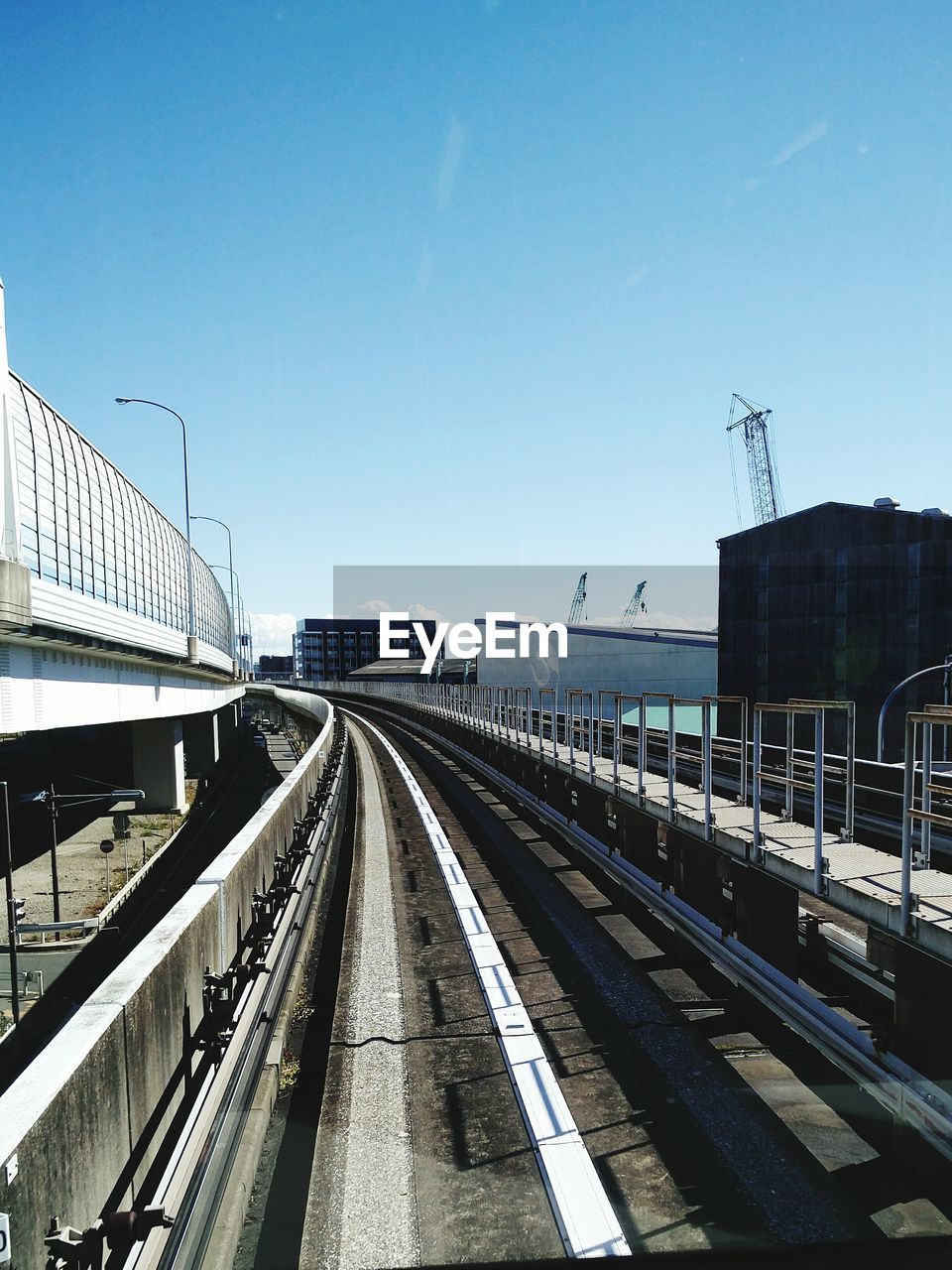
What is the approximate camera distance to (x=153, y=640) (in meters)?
27.1

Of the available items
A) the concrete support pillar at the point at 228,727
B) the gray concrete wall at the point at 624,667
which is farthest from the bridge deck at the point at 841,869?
the concrete support pillar at the point at 228,727

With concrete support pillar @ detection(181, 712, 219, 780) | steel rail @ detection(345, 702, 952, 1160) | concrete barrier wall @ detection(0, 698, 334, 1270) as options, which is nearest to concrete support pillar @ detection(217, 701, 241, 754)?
concrete support pillar @ detection(181, 712, 219, 780)

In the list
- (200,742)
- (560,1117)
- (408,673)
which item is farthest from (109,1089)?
(408,673)

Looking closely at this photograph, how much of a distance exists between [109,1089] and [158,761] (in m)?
46.8

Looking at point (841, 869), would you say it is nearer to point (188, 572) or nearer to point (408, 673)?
point (188, 572)

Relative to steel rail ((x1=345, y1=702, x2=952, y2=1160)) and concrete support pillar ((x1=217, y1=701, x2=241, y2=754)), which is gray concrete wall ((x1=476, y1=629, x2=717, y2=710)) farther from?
steel rail ((x1=345, y1=702, x2=952, y2=1160))

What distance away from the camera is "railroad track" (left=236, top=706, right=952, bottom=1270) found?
4516 mm

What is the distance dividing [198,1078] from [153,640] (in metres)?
23.2

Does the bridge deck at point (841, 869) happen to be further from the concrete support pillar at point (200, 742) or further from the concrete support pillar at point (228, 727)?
the concrete support pillar at point (228, 727)

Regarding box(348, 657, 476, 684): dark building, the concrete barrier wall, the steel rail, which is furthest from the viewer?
box(348, 657, 476, 684): dark building

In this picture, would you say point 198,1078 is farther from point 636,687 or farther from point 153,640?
point 636,687

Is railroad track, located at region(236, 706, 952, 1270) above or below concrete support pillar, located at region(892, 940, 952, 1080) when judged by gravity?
below

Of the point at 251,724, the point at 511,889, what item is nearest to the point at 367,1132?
the point at 511,889

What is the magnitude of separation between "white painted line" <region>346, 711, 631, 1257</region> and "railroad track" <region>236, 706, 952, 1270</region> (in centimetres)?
1
